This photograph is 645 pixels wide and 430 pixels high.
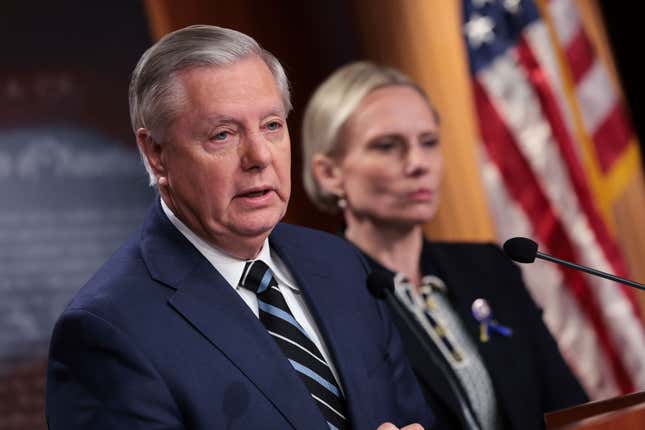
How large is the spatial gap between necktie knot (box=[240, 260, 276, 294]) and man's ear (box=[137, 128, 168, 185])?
24cm

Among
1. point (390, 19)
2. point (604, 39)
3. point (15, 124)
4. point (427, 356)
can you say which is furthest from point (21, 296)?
point (604, 39)

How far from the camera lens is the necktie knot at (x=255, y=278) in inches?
76.7

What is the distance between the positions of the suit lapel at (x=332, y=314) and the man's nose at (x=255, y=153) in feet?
0.97

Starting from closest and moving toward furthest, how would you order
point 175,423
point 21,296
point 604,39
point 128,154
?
1. point 175,423
2. point 21,296
3. point 128,154
4. point 604,39

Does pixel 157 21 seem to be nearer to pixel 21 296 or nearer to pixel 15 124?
pixel 15 124

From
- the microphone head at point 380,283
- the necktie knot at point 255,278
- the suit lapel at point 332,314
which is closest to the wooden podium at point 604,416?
the suit lapel at point 332,314

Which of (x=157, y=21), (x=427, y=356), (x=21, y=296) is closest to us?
(x=427, y=356)

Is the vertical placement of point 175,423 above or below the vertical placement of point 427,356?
above

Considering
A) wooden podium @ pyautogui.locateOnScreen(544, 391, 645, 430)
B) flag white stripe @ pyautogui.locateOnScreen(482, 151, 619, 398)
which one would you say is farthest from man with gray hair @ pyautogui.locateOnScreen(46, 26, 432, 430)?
flag white stripe @ pyautogui.locateOnScreen(482, 151, 619, 398)

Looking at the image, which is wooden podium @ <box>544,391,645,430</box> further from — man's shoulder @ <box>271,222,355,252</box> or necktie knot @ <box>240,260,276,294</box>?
man's shoulder @ <box>271,222,355,252</box>

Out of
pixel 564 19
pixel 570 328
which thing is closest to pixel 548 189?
pixel 570 328

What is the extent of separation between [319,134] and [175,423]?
1.64 m

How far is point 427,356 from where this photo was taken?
2.75 m

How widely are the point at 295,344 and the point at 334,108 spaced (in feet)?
4.49
